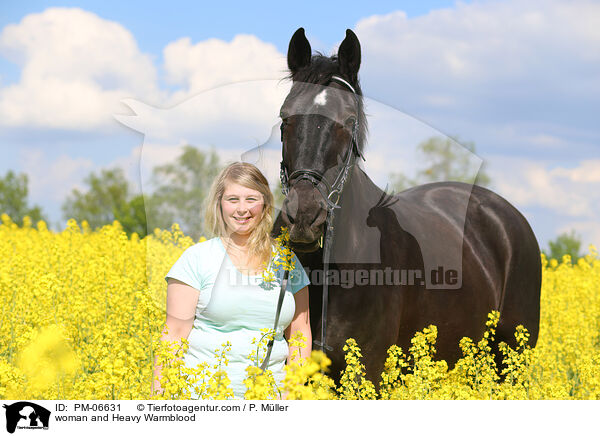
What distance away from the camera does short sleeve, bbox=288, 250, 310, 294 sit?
367 centimetres

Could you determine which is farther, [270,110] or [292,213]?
[270,110]

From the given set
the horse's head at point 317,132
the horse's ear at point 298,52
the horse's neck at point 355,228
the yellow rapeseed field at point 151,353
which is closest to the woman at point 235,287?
the yellow rapeseed field at point 151,353

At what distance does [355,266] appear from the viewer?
13.6 feet

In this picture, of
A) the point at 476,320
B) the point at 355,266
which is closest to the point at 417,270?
the point at 355,266

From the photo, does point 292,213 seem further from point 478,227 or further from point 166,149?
point 478,227

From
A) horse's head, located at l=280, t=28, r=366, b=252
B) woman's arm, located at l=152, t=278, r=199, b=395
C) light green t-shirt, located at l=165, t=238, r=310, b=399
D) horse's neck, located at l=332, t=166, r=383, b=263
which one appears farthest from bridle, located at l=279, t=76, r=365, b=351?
woman's arm, located at l=152, t=278, r=199, b=395

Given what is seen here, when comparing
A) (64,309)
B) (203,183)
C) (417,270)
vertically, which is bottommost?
(64,309)

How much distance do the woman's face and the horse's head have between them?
0.69 feet

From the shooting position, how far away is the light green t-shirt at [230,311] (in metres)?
3.47

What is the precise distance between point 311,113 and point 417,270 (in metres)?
1.68

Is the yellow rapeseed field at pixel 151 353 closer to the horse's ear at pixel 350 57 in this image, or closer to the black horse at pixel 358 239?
the black horse at pixel 358 239

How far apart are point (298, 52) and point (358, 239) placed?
4.25 feet
